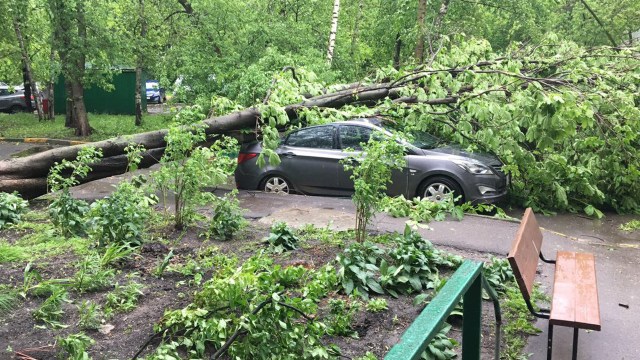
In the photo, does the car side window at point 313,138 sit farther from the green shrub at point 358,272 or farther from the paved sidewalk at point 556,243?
the green shrub at point 358,272

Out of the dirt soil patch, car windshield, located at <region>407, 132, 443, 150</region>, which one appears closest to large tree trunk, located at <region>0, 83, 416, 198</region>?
car windshield, located at <region>407, 132, 443, 150</region>

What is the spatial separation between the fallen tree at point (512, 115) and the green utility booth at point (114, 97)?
1962 centimetres

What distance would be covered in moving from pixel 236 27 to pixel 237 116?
6588 millimetres

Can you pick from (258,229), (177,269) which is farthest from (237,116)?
(177,269)

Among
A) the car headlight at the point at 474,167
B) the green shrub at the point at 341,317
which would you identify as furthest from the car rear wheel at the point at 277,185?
the green shrub at the point at 341,317

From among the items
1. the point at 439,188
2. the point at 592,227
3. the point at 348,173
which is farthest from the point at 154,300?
the point at 592,227

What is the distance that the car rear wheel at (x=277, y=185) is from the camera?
1082 cm

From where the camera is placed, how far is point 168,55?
15992 millimetres

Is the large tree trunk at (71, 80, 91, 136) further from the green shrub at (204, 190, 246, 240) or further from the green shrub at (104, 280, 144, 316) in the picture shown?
the green shrub at (104, 280, 144, 316)

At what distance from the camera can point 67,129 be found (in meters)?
21.1

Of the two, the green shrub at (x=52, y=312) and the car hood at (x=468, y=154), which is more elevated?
the car hood at (x=468, y=154)

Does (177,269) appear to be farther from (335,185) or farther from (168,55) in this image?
(168,55)

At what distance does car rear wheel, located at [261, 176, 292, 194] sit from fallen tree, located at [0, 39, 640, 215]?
198cm

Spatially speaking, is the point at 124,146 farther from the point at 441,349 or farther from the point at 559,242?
the point at 559,242
